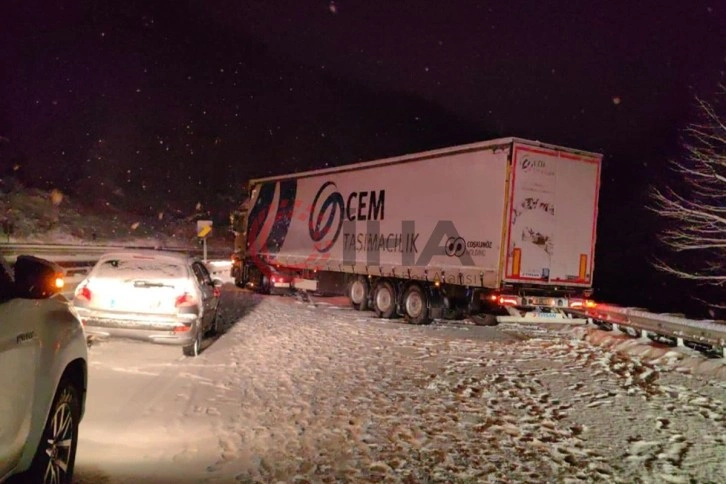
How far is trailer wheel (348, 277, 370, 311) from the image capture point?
58.4 feet

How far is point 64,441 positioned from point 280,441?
209cm

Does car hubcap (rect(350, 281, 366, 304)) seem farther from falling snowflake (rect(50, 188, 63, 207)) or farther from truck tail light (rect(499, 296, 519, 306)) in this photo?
falling snowflake (rect(50, 188, 63, 207))

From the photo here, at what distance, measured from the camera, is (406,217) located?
15.9 m

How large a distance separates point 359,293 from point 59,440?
14.1 metres

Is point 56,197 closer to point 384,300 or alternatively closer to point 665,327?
point 384,300

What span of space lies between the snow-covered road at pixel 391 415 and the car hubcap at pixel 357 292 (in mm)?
6336

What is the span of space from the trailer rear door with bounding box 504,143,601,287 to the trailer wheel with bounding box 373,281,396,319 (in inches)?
165

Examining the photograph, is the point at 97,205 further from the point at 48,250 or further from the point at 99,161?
→ the point at 48,250

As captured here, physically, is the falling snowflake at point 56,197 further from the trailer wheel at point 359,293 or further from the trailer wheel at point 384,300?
the trailer wheel at point 384,300

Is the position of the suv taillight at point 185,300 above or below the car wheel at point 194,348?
above

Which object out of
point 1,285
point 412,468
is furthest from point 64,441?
point 412,468

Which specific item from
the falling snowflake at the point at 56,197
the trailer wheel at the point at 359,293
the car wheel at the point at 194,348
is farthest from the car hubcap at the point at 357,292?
the falling snowflake at the point at 56,197

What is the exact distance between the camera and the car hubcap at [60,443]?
12.8 feet

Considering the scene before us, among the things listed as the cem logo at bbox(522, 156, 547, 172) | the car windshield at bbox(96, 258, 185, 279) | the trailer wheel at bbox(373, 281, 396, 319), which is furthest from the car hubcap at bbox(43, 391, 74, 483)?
the trailer wheel at bbox(373, 281, 396, 319)
